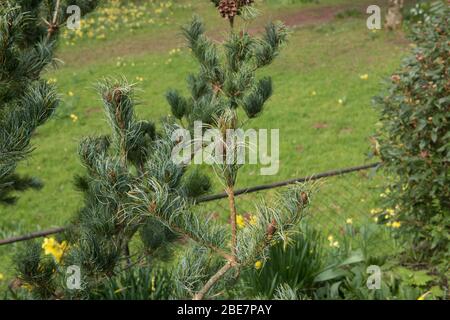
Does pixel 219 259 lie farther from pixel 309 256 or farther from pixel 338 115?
pixel 338 115

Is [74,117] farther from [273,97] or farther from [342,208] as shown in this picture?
[342,208]

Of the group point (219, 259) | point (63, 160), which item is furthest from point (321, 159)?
point (219, 259)

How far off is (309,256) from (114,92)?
2547mm

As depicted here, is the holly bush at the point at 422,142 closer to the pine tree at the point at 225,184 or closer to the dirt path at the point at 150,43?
the pine tree at the point at 225,184

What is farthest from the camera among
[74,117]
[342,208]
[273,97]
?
[273,97]

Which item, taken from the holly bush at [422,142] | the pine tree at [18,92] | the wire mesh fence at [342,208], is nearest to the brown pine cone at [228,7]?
the pine tree at [18,92]

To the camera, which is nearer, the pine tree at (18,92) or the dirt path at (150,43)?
the pine tree at (18,92)

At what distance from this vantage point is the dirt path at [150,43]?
12.4 meters

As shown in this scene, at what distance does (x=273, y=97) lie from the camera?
945 cm

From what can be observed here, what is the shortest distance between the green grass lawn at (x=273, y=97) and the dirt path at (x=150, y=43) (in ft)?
0.08

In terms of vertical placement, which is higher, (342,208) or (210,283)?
(210,283)

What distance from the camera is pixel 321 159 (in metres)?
7.43

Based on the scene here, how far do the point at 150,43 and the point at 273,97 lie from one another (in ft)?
14.8

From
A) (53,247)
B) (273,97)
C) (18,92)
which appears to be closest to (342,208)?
(53,247)
